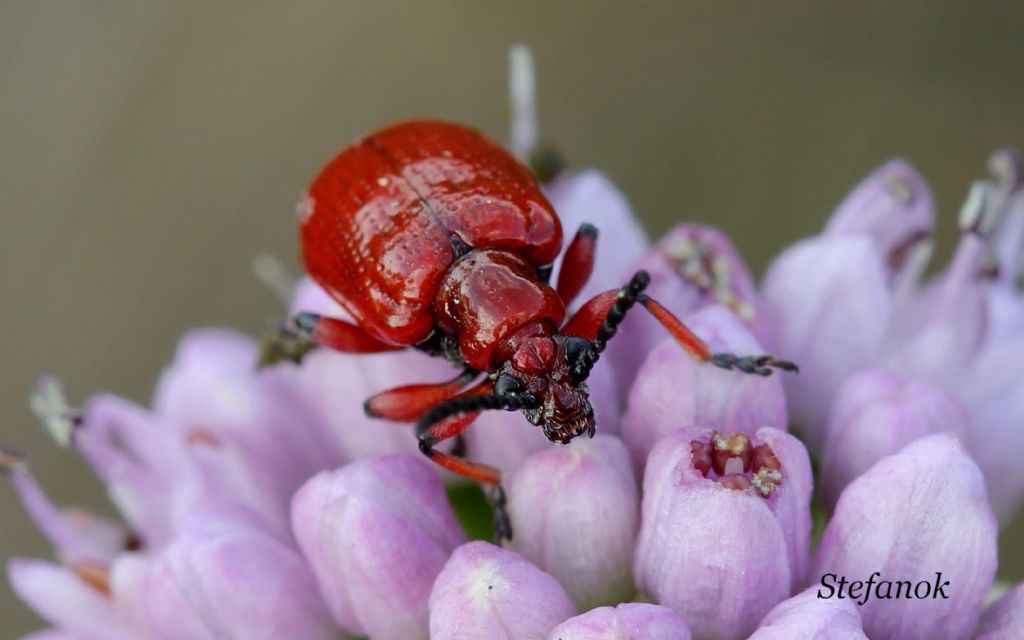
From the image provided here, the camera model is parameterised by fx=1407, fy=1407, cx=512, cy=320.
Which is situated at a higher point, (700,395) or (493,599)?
(700,395)

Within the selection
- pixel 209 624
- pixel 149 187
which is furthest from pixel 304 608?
pixel 149 187

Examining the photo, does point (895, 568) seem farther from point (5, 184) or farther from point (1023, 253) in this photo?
point (5, 184)

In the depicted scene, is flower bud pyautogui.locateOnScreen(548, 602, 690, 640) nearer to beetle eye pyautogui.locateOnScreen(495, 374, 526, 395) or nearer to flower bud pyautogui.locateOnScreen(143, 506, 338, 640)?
beetle eye pyautogui.locateOnScreen(495, 374, 526, 395)

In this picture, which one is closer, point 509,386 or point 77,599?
point 509,386

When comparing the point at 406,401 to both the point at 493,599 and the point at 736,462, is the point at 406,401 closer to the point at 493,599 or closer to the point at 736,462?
the point at 493,599

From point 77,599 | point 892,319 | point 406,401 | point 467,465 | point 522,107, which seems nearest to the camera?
point 467,465

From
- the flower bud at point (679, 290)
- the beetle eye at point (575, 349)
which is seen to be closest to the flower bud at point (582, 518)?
the beetle eye at point (575, 349)

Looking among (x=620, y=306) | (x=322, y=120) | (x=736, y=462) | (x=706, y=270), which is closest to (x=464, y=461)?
(x=620, y=306)
